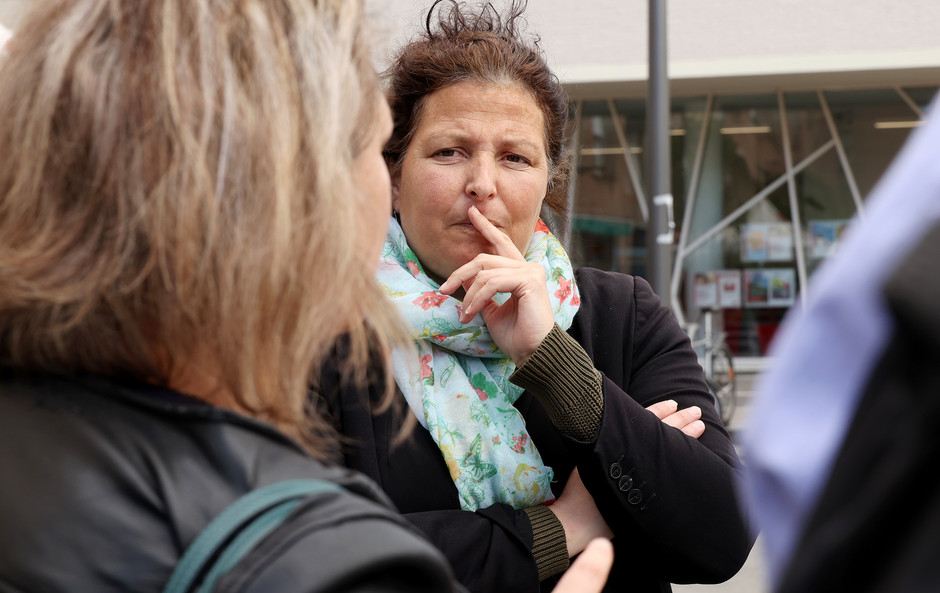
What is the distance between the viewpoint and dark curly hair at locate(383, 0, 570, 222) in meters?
2.17

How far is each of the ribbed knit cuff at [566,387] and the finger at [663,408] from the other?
20 cm

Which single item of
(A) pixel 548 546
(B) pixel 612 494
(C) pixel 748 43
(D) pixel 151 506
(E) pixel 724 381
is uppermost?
(C) pixel 748 43

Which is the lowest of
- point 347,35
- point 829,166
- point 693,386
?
point 693,386

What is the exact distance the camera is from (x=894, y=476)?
49cm

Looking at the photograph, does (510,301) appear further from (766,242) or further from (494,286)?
(766,242)

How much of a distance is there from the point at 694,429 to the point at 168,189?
137 cm

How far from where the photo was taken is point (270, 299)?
0.94 meters

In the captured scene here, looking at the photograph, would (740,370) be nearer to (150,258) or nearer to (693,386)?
(693,386)

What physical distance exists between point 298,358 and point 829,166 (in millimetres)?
13286

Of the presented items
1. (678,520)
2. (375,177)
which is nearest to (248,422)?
(375,177)

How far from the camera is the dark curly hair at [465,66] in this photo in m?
2.17

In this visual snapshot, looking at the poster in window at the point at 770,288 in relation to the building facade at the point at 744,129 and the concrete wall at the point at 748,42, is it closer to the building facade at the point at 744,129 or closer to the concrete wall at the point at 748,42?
the building facade at the point at 744,129

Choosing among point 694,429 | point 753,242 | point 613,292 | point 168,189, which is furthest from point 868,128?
point 168,189

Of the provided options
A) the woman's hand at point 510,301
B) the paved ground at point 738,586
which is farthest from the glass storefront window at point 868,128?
the woman's hand at point 510,301
